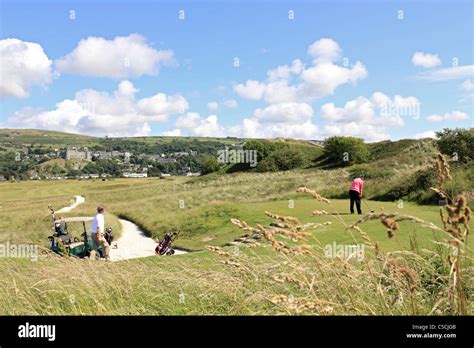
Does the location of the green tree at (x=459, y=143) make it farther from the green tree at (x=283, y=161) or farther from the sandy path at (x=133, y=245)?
the green tree at (x=283, y=161)

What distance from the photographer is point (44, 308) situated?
4664 mm

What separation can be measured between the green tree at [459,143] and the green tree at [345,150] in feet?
85.1

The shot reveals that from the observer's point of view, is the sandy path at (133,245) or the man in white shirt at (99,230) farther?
the sandy path at (133,245)

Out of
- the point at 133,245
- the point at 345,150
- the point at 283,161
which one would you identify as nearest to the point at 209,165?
the point at 283,161

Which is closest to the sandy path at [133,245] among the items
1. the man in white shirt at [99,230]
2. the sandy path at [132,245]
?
the sandy path at [132,245]

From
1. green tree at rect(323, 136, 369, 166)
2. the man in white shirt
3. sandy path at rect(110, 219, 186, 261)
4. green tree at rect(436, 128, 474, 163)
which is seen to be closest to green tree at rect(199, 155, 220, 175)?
green tree at rect(323, 136, 369, 166)

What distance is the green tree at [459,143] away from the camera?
112 ft

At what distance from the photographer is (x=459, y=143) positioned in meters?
35.0

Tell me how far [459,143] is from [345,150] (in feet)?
115
